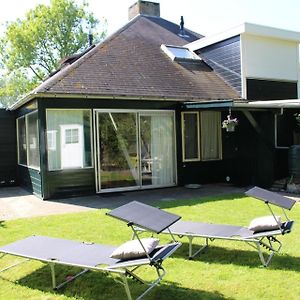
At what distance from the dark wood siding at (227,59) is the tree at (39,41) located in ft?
73.9

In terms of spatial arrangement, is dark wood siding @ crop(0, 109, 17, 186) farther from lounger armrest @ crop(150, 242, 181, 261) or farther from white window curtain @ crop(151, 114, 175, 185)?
lounger armrest @ crop(150, 242, 181, 261)

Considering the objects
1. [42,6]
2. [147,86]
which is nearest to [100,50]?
[147,86]

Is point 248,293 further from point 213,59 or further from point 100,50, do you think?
point 213,59

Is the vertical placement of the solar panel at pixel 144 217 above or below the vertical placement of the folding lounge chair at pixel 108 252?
above

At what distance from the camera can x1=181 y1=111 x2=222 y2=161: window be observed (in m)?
12.8

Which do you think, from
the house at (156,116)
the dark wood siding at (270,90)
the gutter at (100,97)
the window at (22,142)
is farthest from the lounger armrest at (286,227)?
the window at (22,142)

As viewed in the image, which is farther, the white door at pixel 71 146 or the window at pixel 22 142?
the window at pixel 22 142

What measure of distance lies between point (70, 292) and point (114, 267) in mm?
748

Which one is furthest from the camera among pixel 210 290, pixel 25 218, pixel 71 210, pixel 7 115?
pixel 7 115

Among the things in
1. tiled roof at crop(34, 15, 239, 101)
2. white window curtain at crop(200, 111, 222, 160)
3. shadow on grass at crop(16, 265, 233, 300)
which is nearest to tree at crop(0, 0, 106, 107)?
tiled roof at crop(34, 15, 239, 101)

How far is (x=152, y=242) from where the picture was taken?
4422 mm

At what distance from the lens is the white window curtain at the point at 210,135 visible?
13195 mm

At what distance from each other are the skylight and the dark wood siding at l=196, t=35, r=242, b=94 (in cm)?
55

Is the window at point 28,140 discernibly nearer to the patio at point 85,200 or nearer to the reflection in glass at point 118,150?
the patio at point 85,200
